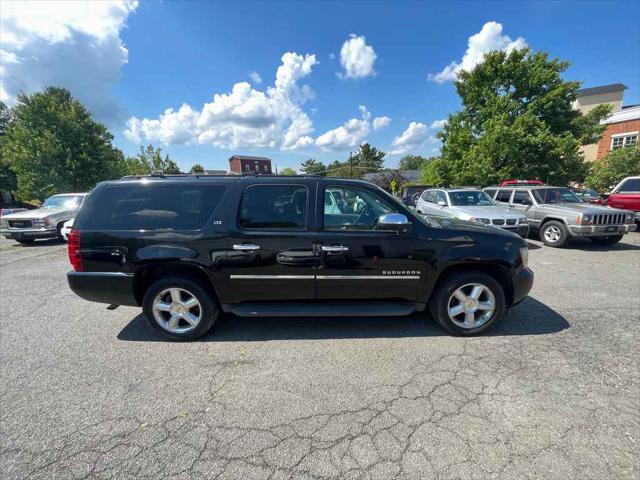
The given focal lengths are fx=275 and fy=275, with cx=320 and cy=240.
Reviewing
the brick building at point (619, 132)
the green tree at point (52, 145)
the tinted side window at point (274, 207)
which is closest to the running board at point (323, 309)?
the tinted side window at point (274, 207)

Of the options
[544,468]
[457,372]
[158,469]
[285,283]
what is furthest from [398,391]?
[158,469]

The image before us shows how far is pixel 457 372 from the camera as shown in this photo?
8.60ft

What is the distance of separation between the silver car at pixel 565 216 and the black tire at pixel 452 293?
6.30m

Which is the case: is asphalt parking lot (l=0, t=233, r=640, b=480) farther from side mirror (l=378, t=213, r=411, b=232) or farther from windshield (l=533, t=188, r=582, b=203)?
windshield (l=533, t=188, r=582, b=203)

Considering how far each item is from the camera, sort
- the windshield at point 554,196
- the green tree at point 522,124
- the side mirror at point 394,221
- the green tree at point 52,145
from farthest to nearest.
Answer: the green tree at point 52,145
the green tree at point 522,124
the windshield at point 554,196
the side mirror at point 394,221

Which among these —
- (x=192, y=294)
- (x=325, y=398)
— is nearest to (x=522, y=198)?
(x=325, y=398)

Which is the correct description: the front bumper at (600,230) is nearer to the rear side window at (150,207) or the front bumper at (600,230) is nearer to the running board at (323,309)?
the running board at (323,309)

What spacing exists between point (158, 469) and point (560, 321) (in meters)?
4.52

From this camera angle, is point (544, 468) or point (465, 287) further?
point (465, 287)

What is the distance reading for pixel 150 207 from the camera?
312 centimetres

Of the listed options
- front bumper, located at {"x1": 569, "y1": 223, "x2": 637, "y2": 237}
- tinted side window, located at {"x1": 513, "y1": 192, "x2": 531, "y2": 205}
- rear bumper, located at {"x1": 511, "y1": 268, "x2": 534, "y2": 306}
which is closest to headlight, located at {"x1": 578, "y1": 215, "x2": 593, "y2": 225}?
front bumper, located at {"x1": 569, "y1": 223, "x2": 637, "y2": 237}

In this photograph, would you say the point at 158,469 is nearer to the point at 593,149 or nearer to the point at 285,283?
the point at 285,283

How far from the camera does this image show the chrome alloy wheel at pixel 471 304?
320cm

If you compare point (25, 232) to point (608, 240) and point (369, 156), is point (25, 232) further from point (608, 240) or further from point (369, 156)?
point (369, 156)
